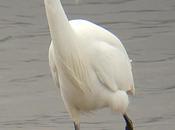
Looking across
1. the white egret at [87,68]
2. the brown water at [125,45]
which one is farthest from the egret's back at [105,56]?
the brown water at [125,45]

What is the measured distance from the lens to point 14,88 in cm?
739

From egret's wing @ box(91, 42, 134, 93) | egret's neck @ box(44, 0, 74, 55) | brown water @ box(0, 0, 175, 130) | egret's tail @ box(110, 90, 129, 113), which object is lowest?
brown water @ box(0, 0, 175, 130)

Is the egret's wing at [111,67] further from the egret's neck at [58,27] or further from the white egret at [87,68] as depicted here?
the egret's neck at [58,27]

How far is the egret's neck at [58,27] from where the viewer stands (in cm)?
490

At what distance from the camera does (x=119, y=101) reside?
5.78 m

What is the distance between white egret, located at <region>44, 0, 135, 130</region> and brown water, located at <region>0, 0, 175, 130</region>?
63 centimetres

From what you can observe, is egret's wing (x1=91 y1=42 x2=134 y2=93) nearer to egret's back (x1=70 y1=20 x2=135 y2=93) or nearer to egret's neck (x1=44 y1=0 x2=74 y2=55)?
egret's back (x1=70 y1=20 x2=135 y2=93)

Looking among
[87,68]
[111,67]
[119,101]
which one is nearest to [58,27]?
[87,68]

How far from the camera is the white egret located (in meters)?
5.21

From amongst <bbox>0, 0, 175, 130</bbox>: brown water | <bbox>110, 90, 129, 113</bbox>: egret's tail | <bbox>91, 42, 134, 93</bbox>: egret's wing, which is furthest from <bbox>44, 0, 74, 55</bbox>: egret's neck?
<bbox>0, 0, 175, 130</bbox>: brown water

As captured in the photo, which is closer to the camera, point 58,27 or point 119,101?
point 58,27

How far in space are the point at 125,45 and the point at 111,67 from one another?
2.83 meters

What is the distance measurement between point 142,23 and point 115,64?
3.66m

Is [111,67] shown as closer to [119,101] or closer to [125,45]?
[119,101]
